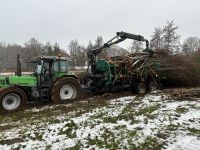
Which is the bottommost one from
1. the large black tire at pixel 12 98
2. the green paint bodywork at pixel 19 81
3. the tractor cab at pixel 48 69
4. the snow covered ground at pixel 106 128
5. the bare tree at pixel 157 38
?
the snow covered ground at pixel 106 128

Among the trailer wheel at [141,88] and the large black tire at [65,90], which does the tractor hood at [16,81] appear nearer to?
the large black tire at [65,90]

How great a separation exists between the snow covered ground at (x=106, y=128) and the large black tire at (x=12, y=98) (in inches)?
29.2

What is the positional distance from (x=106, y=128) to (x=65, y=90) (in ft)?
18.9

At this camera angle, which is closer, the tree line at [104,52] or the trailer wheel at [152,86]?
the trailer wheel at [152,86]

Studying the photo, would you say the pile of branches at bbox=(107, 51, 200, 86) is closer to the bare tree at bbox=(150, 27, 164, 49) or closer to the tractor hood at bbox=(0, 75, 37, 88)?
the tractor hood at bbox=(0, 75, 37, 88)

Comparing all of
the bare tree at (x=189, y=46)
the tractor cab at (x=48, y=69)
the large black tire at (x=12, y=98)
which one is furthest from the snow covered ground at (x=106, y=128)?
the bare tree at (x=189, y=46)

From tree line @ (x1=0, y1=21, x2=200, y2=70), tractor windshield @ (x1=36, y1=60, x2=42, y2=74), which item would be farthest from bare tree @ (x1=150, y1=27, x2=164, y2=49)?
tractor windshield @ (x1=36, y1=60, x2=42, y2=74)

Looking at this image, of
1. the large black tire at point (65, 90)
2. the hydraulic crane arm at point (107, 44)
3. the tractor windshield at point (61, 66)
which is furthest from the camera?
the hydraulic crane arm at point (107, 44)

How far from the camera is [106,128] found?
877 cm

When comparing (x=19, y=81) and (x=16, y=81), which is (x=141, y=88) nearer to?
(x=19, y=81)

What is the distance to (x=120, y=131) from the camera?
851 centimetres

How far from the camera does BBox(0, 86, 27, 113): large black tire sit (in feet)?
39.9

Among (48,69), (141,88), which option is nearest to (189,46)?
(141,88)

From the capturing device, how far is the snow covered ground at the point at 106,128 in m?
7.59
